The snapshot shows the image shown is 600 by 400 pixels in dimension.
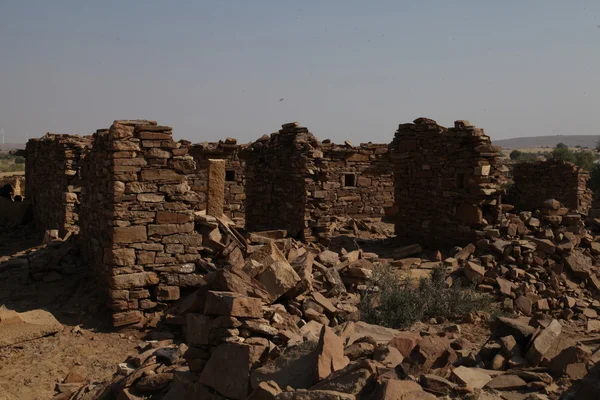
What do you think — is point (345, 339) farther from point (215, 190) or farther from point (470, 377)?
point (215, 190)

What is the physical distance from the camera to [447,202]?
1203 centimetres

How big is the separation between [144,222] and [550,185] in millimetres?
15179

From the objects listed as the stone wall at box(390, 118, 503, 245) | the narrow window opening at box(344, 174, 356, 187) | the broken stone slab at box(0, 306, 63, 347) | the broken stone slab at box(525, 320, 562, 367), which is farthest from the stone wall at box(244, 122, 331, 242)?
the broken stone slab at box(525, 320, 562, 367)

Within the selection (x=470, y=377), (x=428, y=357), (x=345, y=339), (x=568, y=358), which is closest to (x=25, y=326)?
(x=345, y=339)

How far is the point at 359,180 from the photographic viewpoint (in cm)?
1758

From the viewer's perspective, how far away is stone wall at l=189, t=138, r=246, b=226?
17.3 meters

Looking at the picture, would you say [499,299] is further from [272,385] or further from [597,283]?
[272,385]

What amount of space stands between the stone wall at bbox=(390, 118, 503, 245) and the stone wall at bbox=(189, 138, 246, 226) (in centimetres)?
556

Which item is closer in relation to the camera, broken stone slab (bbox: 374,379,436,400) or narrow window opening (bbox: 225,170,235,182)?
broken stone slab (bbox: 374,379,436,400)

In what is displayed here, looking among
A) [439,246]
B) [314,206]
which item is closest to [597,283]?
[439,246]

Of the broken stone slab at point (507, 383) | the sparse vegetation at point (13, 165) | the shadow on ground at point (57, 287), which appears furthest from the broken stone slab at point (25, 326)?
the sparse vegetation at point (13, 165)

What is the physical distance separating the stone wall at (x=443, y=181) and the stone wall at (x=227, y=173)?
5.56 meters

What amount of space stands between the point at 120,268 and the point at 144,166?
4.91ft

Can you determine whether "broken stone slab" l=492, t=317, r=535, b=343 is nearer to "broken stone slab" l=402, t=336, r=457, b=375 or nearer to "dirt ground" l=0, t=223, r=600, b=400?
"dirt ground" l=0, t=223, r=600, b=400
